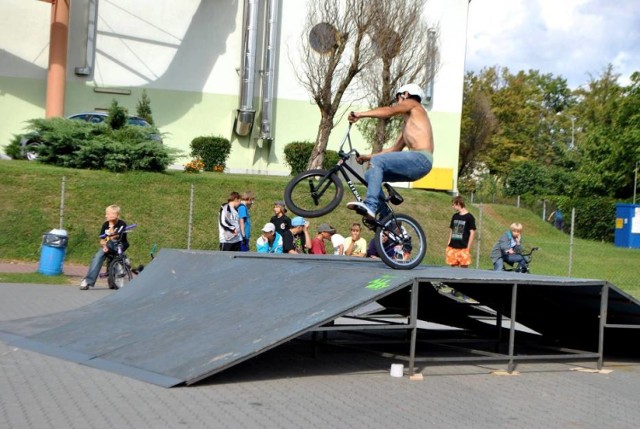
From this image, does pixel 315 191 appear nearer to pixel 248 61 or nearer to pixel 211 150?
pixel 248 61

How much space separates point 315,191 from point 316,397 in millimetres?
3008

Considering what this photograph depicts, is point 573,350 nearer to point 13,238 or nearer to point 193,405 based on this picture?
point 193,405

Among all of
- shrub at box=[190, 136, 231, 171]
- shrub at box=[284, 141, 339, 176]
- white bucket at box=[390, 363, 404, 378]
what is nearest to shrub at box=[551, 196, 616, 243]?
shrub at box=[284, 141, 339, 176]

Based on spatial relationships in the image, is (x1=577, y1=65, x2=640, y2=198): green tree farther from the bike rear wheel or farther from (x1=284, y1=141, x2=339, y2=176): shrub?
the bike rear wheel

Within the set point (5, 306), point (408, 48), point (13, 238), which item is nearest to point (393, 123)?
point (408, 48)

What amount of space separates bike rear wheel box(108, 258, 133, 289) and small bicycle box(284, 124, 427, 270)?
6.89m

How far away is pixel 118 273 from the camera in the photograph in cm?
1662

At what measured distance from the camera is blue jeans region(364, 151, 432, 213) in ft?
32.7

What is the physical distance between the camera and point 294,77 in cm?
3650


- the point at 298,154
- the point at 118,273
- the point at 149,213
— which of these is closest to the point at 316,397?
the point at 118,273

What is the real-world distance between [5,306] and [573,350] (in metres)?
8.04

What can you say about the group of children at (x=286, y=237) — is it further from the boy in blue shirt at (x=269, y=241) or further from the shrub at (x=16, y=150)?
the shrub at (x=16, y=150)

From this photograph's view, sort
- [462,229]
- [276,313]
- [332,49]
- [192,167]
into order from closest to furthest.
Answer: [276,313] < [462,229] < [192,167] < [332,49]

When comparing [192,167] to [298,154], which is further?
[298,154]
